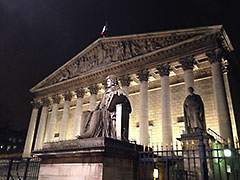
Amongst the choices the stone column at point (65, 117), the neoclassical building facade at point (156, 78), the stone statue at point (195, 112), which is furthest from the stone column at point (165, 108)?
the stone column at point (65, 117)

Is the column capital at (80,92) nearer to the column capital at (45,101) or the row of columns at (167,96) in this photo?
the row of columns at (167,96)

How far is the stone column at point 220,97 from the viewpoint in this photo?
49.0ft

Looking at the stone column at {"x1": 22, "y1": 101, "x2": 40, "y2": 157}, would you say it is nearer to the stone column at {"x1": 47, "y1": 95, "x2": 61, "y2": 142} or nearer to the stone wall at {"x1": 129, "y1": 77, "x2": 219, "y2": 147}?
the stone column at {"x1": 47, "y1": 95, "x2": 61, "y2": 142}

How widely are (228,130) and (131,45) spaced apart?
12872 millimetres

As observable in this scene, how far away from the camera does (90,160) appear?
5473 millimetres

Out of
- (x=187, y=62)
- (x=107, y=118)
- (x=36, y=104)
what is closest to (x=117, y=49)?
(x=187, y=62)

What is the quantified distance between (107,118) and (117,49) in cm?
1813

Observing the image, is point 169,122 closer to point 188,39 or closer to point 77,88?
point 188,39

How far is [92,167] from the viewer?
5.34 meters

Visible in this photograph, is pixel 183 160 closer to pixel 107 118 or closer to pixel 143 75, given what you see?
pixel 107 118

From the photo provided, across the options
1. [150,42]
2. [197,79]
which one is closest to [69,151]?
[150,42]

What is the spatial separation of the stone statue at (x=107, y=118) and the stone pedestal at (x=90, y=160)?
2.66 feet

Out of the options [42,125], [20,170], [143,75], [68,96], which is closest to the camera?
[20,170]

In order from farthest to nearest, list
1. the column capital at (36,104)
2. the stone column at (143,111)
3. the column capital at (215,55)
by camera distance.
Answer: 1. the column capital at (36,104)
2. the stone column at (143,111)
3. the column capital at (215,55)
